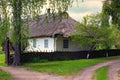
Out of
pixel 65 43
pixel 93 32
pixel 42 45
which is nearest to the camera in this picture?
pixel 93 32

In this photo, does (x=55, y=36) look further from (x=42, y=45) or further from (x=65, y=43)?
(x=42, y=45)

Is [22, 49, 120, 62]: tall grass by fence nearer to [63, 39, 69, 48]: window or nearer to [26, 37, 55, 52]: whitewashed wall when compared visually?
[63, 39, 69, 48]: window

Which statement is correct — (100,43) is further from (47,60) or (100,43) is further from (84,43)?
(47,60)

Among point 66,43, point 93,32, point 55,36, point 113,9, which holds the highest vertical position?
point 113,9

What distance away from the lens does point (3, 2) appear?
81.5 ft

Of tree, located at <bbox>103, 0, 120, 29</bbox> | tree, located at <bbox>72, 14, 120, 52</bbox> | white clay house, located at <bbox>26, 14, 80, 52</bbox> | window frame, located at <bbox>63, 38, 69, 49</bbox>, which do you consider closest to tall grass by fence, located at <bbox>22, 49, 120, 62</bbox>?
tree, located at <bbox>72, 14, 120, 52</bbox>

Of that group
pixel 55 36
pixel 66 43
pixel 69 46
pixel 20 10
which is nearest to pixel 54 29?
pixel 55 36

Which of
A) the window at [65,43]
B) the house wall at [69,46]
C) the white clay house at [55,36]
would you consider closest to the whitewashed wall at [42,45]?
the white clay house at [55,36]

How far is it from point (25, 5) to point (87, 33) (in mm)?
16684

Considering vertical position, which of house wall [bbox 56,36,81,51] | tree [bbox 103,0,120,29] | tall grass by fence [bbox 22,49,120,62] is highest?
tree [bbox 103,0,120,29]

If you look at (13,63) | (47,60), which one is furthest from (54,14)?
(47,60)

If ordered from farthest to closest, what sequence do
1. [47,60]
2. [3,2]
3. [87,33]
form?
[87,33] → [47,60] → [3,2]

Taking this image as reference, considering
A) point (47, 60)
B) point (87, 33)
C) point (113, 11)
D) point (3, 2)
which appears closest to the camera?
point (3, 2)

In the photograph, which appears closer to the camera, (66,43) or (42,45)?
(66,43)
